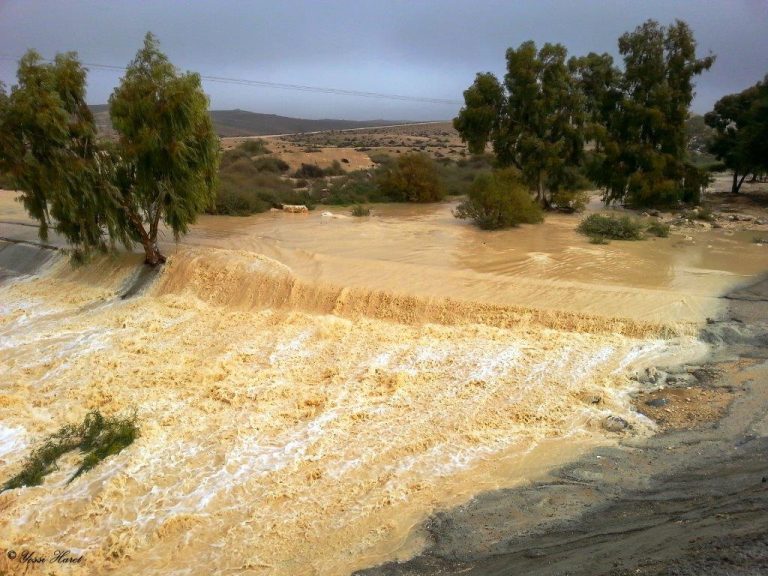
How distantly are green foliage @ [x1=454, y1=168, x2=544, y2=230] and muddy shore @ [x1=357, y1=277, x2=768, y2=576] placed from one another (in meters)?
11.0

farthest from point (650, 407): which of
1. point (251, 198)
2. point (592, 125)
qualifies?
point (251, 198)

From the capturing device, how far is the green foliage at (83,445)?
712cm

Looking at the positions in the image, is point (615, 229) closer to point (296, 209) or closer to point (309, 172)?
point (296, 209)

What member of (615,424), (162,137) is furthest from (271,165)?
(615,424)

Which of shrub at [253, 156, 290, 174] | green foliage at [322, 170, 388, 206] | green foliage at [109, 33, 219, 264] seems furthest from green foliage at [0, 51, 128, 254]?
shrub at [253, 156, 290, 174]

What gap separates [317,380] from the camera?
9.44 metres

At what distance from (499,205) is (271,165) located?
2154 cm

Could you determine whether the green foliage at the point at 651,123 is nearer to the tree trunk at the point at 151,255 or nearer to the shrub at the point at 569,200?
the shrub at the point at 569,200

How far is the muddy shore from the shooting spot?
445cm

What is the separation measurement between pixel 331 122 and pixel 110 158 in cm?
→ 12151

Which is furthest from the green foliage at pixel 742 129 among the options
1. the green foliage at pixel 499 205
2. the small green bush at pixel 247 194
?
the small green bush at pixel 247 194

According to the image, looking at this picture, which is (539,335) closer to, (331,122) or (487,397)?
(487,397)

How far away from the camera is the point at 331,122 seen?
130m

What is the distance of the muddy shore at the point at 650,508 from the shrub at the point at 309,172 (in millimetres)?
30410
